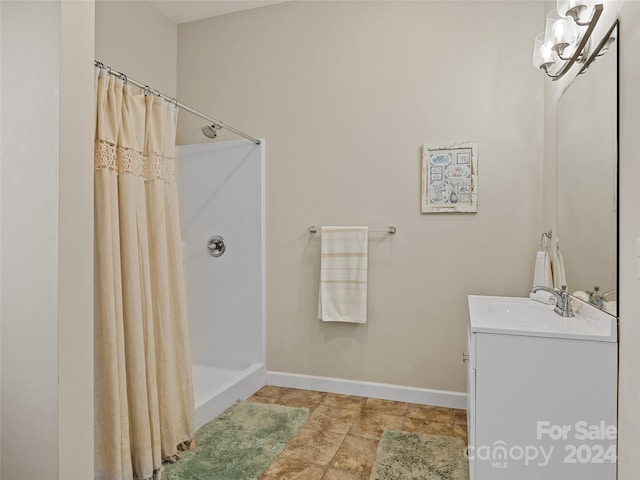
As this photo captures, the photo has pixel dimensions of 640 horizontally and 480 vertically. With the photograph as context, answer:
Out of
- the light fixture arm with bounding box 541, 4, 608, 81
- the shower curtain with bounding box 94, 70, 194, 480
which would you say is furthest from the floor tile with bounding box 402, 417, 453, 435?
the light fixture arm with bounding box 541, 4, 608, 81

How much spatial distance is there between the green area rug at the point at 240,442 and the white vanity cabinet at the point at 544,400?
984 mm

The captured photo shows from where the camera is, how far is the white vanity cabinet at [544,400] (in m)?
1.41

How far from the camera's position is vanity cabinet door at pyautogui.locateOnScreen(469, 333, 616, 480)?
4.62ft

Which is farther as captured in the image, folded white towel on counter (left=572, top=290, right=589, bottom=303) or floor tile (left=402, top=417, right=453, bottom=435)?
floor tile (left=402, top=417, right=453, bottom=435)

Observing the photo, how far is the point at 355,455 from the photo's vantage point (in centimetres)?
197

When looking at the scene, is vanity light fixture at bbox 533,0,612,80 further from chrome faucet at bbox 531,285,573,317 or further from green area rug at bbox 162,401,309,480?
green area rug at bbox 162,401,309,480

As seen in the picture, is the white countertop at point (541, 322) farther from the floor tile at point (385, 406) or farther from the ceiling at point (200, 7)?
the ceiling at point (200, 7)

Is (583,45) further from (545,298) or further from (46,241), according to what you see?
(46,241)

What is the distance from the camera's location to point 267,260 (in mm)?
2906

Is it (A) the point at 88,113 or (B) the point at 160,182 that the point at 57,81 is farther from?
(B) the point at 160,182

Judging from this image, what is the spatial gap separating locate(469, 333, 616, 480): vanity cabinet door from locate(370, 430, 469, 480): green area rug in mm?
344

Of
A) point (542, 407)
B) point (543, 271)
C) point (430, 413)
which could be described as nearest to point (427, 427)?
point (430, 413)

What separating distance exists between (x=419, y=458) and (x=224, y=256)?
6.04 ft
